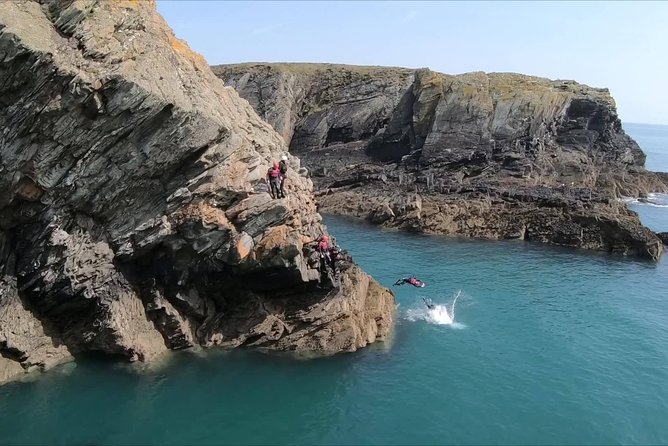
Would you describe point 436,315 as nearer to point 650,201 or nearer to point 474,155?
point 474,155

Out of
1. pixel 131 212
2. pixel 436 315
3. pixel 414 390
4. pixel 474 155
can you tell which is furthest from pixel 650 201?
pixel 131 212

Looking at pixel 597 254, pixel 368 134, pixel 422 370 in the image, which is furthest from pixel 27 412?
pixel 368 134

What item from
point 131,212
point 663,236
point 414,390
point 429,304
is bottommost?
point 414,390

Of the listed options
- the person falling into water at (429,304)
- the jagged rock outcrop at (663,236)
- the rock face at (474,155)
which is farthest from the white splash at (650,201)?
the person falling into water at (429,304)

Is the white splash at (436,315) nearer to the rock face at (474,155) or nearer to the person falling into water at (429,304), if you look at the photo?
the person falling into water at (429,304)

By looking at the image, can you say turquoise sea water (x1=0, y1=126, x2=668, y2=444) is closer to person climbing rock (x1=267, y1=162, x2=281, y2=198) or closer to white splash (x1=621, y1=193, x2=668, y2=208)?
person climbing rock (x1=267, y1=162, x2=281, y2=198)
